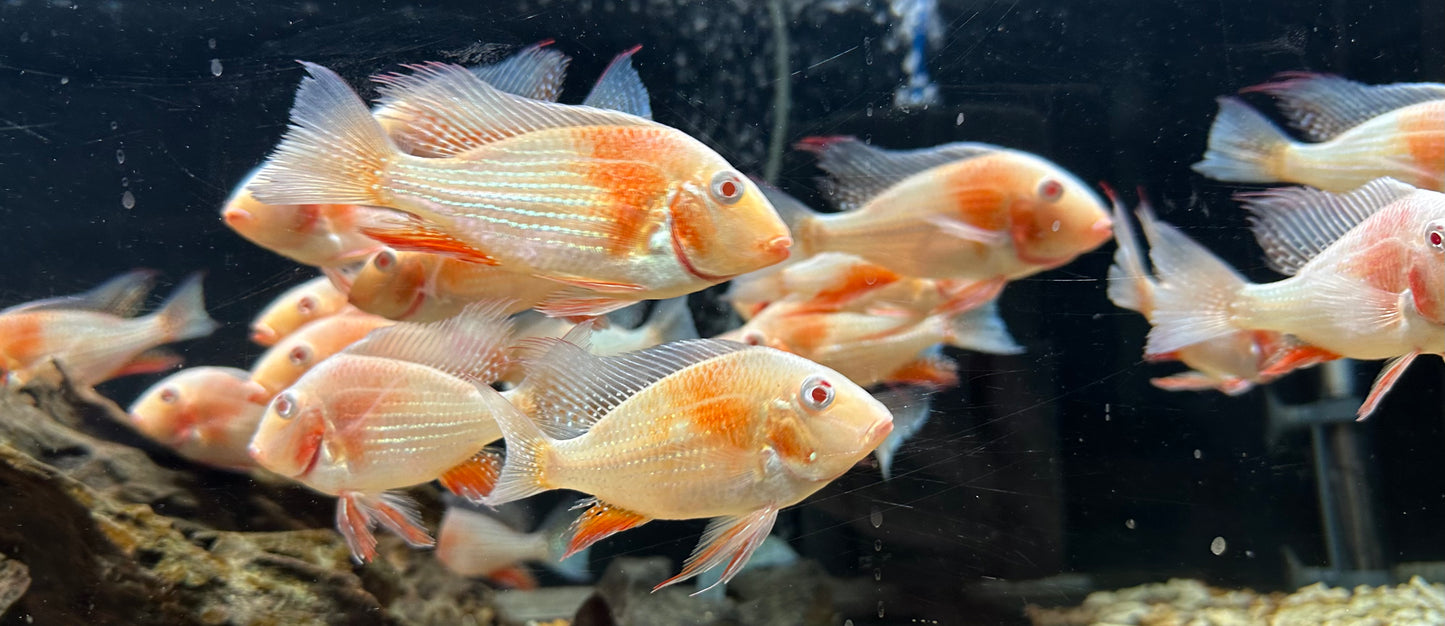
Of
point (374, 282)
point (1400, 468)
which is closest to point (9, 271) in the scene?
point (374, 282)

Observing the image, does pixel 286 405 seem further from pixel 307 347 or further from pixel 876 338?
pixel 876 338

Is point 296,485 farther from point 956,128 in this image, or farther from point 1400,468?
point 1400,468

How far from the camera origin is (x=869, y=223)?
2.26m

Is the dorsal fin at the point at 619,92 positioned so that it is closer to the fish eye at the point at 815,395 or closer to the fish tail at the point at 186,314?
the fish eye at the point at 815,395

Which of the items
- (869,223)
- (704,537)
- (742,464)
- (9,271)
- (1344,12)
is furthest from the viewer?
(1344,12)

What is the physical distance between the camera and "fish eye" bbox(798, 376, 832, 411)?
137cm

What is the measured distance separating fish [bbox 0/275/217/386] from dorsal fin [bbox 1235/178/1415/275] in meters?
3.24

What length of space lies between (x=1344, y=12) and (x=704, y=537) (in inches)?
131

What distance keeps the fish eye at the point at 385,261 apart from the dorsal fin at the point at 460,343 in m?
0.18

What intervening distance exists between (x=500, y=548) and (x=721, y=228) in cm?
245

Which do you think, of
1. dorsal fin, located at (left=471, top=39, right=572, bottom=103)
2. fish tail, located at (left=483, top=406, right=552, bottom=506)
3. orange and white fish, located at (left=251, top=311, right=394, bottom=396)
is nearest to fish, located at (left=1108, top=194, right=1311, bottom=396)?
dorsal fin, located at (left=471, top=39, right=572, bottom=103)

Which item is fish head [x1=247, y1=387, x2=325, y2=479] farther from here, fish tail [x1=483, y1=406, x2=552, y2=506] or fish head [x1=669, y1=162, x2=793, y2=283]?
fish head [x1=669, y1=162, x2=793, y2=283]

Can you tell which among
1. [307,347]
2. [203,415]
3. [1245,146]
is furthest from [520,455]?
[1245,146]

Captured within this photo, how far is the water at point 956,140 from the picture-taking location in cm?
235
